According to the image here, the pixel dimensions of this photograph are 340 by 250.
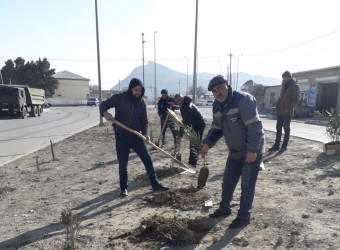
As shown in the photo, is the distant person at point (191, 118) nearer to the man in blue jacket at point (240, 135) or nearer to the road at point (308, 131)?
the man in blue jacket at point (240, 135)

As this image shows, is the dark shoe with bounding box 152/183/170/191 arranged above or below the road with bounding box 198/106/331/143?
above

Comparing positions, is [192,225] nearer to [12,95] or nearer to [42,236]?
[42,236]

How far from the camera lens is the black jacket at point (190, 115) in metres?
6.38

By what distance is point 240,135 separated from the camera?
3455 millimetres

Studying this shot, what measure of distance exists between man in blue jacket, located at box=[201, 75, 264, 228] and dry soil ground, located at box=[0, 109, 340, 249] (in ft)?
1.32

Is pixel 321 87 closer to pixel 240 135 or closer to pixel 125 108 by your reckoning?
pixel 125 108

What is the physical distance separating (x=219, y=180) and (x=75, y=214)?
2.55 meters

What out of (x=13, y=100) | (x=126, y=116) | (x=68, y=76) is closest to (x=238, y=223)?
(x=126, y=116)

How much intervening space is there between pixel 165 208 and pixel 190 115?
2.59m

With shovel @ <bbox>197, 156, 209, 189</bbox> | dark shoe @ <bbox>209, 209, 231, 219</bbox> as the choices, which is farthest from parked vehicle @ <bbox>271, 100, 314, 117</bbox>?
dark shoe @ <bbox>209, 209, 231, 219</bbox>

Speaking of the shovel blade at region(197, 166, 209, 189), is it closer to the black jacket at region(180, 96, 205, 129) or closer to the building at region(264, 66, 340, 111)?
the black jacket at region(180, 96, 205, 129)

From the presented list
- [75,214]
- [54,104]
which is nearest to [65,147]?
[75,214]

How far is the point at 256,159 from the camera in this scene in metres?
3.49

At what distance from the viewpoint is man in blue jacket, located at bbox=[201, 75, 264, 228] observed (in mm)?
3275
